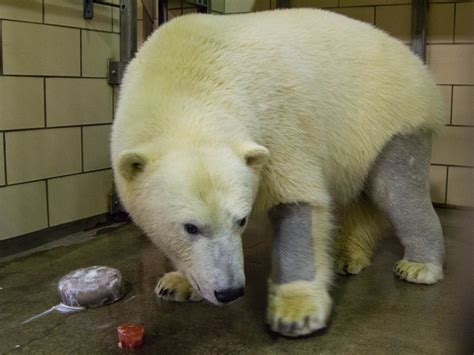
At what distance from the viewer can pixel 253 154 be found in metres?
1.59

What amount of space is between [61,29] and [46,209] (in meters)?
0.86

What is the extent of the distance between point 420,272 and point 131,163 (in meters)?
1.26

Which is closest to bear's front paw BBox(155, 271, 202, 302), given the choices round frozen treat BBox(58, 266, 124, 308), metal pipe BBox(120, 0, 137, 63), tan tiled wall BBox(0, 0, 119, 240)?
round frozen treat BBox(58, 266, 124, 308)

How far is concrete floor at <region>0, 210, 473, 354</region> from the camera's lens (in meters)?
1.75

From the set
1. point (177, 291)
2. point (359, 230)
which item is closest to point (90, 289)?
point (177, 291)

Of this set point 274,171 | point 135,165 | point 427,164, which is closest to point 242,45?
point 274,171

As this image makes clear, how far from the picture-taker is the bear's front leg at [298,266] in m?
1.81

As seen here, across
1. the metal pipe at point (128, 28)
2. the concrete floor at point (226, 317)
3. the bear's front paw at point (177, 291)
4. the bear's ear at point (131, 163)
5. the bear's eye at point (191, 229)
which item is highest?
the metal pipe at point (128, 28)

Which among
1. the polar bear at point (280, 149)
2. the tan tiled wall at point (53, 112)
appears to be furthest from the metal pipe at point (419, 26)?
the tan tiled wall at point (53, 112)

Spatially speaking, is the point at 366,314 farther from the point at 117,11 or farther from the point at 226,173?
the point at 117,11

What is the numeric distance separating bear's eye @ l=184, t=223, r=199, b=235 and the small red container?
0.41 meters

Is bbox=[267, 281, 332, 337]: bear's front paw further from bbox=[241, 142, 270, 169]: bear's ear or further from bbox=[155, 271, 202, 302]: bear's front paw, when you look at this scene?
bbox=[241, 142, 270, 169]: bear's ear

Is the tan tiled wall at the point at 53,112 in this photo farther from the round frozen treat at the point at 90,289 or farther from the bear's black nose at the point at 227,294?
the bear's black nose at the point at 227,294

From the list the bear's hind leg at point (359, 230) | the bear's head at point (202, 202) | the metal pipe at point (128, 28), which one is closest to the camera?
the bear's head at point (202, 202)
